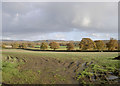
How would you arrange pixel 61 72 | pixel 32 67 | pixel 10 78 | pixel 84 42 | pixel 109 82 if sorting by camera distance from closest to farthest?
pixel 109 82 < pixel 10 78 < pixel 61 72 < pixel 32 67 < pixel 84 42

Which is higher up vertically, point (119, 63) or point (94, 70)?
point (119, 63)

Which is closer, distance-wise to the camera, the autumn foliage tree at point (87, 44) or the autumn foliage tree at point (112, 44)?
the autumn foliage tree at point (112, 44)

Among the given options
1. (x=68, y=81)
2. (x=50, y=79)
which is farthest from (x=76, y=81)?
(x=50, y=79)

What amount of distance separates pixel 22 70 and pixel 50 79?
8.16 ft

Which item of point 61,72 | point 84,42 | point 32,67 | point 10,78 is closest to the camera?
point 10,78

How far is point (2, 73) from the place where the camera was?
563cm

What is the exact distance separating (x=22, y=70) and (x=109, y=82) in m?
6.27

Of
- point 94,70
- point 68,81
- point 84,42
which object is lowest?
point 68,81

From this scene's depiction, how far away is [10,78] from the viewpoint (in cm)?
547

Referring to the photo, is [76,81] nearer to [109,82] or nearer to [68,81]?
[68,81]

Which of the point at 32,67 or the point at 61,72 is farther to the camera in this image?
the point at 32,67

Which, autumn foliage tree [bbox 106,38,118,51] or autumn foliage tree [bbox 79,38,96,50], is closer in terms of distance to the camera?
autumn foliage tree [bbox 106,38,118,51]

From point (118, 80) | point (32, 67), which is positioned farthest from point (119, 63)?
point (32, 67)

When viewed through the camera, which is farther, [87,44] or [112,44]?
[87,44]
